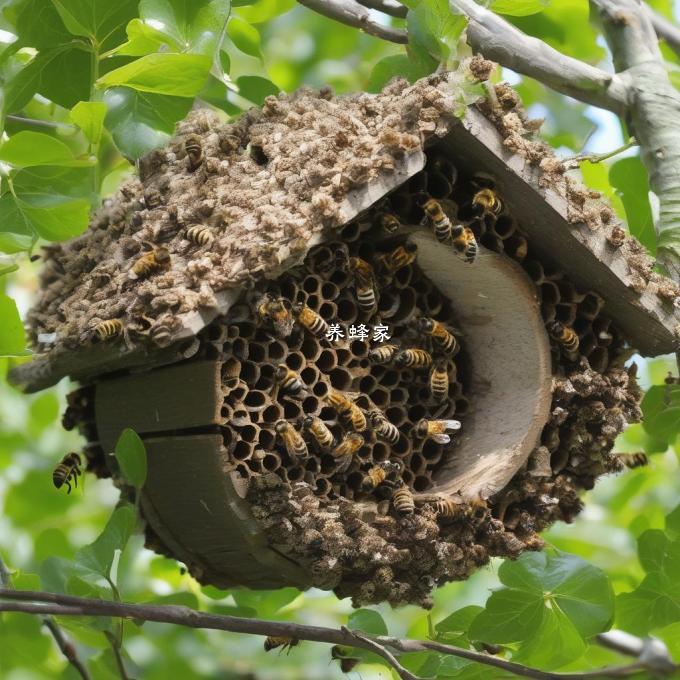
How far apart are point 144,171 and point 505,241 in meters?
0.59

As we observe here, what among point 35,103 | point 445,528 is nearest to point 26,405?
point 35,103

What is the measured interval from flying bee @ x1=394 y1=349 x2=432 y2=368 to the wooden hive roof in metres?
0.26

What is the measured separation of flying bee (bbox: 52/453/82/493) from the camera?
5.87 ft

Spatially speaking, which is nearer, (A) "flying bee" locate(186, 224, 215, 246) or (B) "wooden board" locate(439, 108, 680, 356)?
(A) "flying bee" locate(186, 224, 215, 246)

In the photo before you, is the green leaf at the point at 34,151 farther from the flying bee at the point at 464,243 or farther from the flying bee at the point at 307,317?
the flying bee at the point at 464,243

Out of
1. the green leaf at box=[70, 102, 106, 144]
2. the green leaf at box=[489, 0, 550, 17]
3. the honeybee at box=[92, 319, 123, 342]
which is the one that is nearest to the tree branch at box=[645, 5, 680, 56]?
the green leaf at box=[489, 0, 550, 17]

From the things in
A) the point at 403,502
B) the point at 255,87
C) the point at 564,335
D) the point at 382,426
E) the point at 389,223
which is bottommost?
the point at 403,502

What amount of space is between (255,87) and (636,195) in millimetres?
750

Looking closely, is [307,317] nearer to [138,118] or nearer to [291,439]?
[291,439]

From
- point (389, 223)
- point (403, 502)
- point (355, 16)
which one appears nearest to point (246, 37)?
point (355, 16)

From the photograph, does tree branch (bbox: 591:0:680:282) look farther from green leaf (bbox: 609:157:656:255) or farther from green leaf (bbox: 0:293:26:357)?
green leaf (bbox: 0:293:26:357)

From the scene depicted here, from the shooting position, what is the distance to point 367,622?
1.71 metres

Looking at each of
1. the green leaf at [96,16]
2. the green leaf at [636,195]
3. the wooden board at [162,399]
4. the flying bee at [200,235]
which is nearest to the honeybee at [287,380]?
the wooden board at [162,399]

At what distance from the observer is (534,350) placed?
71.0 inches
